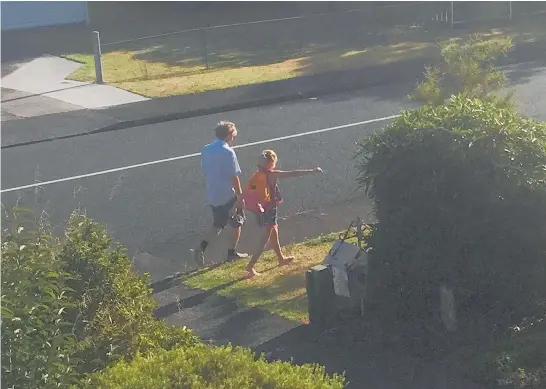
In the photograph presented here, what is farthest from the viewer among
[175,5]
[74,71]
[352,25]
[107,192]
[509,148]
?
[175,5]

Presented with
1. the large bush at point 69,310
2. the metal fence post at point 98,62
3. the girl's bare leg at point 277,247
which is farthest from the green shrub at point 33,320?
the metal fence post at point 98,62

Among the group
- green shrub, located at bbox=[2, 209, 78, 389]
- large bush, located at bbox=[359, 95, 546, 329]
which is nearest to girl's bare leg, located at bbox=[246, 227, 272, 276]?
large bush, located at bbox=[359, 95, 546, 329]

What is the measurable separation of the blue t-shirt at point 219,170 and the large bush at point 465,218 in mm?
2336

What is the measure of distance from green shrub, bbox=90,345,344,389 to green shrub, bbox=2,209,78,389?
0.91ft

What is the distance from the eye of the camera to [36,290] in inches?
207

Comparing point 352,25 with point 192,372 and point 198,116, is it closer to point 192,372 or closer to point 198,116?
point 198,116

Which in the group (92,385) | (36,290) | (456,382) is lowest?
(456,382)

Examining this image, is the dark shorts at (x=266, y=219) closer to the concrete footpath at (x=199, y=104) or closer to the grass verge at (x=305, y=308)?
the grass verge at (x=305, y=308)

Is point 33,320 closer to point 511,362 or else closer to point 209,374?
point 209,374

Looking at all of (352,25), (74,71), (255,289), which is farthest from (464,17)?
(255,289)

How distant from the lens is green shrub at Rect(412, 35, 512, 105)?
390 inches

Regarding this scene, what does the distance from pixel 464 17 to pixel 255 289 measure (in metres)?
19.9

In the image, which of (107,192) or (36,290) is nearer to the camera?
(36,290)

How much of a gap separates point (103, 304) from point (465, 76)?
207 inches
